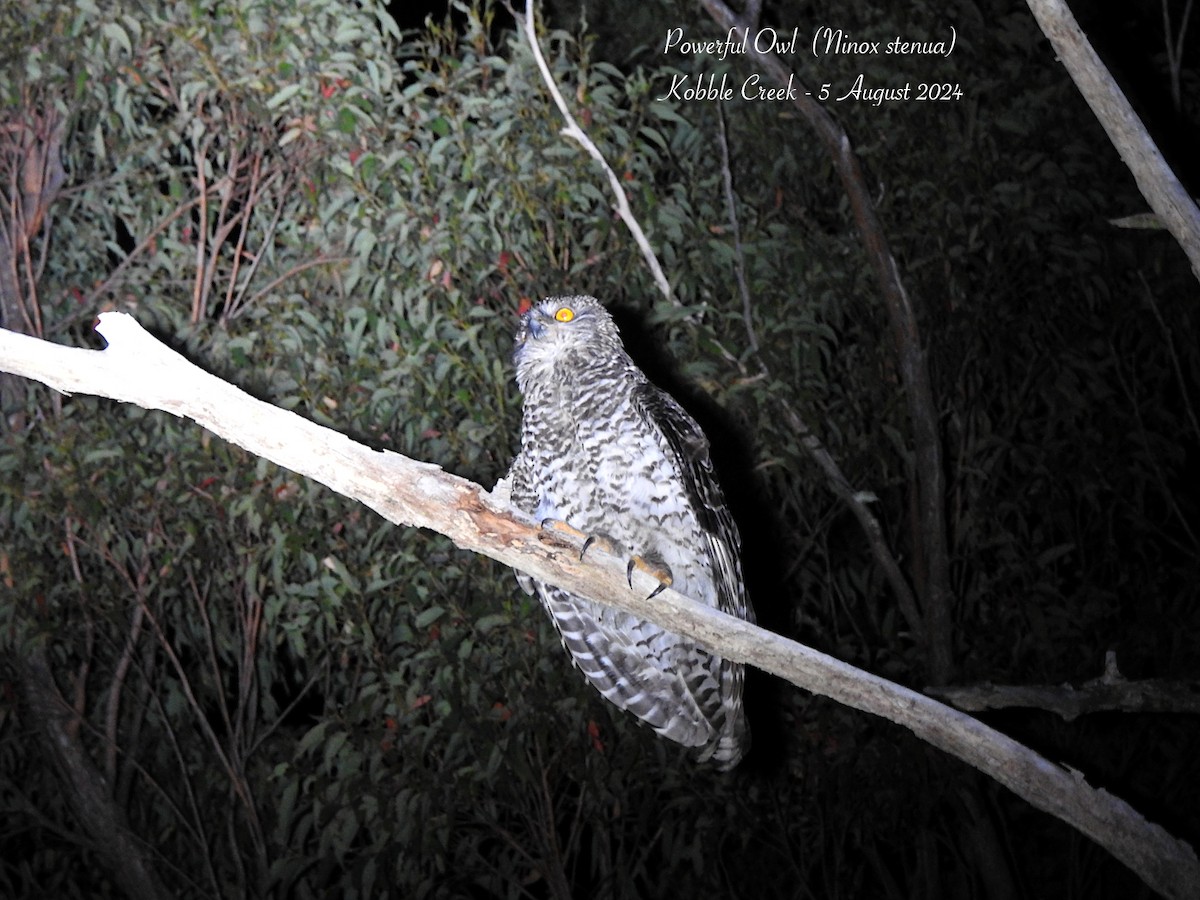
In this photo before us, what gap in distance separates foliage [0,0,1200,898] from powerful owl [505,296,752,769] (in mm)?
612

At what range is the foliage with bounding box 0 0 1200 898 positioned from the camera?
3.23 meters

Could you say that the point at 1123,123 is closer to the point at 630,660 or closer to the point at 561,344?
the point at 561,344

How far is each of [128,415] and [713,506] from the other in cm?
172

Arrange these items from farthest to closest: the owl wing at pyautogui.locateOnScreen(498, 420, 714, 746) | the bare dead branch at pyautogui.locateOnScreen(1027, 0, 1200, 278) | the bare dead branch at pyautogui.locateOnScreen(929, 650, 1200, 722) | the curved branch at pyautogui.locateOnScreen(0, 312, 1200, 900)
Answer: the owl wing at pyautogui.locateOnScreen(498, 420, 714, 746) < the bare dead branch at pyautogui.locateOnScreen(929, 650, 1200, 722) < the curved branch at pyautogui.locateOnScreen(0, 312, 1200, 900) < the bare dead branch at pyautogui.locateOnScreen(1027, 0, 1200, 278)

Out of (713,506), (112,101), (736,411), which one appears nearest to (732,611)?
(713,506)

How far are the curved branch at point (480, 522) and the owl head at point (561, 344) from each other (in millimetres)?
586

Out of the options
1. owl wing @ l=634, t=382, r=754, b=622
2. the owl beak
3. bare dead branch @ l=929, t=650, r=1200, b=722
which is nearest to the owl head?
the owl beak

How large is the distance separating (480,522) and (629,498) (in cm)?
58

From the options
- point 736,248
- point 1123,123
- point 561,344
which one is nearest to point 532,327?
point 561,344

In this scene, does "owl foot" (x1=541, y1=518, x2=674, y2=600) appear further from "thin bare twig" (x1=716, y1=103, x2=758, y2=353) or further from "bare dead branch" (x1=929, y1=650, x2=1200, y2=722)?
"thin bare twig" (x1=716, y1=103, x2=758, y2=353)

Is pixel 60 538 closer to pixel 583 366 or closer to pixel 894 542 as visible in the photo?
pixel 583 366

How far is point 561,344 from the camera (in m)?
2.57

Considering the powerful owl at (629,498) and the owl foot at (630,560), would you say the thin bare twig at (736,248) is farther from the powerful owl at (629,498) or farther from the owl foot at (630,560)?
the owl foot at (630,560)

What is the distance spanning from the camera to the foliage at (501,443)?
10.6ft
